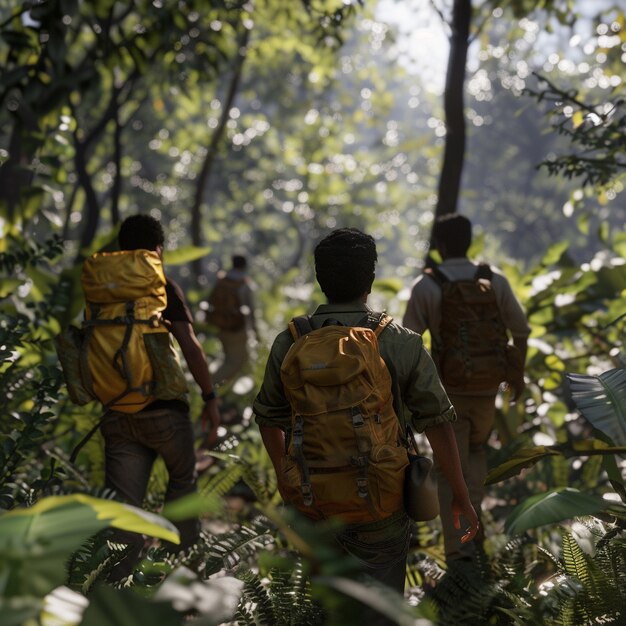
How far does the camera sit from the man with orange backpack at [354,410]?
2.70 m

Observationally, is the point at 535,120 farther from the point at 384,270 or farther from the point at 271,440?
the point at 271,440

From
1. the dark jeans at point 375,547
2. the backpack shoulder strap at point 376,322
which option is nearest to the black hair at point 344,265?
the backpack shoulder strap at point 376,322

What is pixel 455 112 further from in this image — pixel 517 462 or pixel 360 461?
pixel 360 461

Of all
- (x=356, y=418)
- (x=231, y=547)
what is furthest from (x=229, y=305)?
(x=356, y=418)

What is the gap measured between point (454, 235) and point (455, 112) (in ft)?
10.2

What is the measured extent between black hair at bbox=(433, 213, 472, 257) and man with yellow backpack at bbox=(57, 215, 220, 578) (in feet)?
5.11

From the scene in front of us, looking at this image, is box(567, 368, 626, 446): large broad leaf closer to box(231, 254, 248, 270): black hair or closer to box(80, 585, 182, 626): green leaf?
box(80, 585, 182, 626): green leaf

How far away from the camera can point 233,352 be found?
406 inches

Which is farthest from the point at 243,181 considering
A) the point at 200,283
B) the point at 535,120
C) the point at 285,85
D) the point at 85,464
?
the point at 535,120

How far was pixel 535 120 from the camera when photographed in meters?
60.8

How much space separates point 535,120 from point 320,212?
1695 inches

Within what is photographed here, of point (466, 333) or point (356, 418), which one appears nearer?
point (356, 418)

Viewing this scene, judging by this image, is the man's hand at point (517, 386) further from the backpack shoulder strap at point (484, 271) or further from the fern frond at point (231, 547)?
the fern frond at point (231, 547)

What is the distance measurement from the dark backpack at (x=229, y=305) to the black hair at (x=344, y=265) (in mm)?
7056
